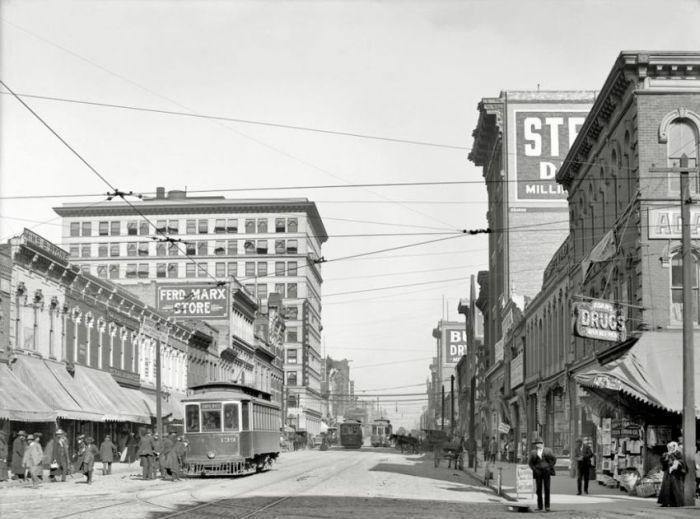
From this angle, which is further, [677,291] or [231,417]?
[231,417]

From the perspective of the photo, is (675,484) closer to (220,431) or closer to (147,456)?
(220,431)

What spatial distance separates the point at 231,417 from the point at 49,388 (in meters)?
8.69

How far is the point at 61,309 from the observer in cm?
4609

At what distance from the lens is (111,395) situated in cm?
4988

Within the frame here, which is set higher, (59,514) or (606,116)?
(606,116)

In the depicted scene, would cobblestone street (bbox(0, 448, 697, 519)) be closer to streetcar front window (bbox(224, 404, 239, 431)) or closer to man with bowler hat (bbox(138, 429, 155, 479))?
man with bowler hat (bbox(138, 429, 155, 479))

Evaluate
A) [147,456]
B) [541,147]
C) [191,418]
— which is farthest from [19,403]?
[541,147]

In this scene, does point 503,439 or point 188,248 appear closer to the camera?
point 503,439

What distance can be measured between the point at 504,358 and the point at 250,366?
3231 centimetres

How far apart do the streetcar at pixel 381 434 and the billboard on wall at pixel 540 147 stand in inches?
2138

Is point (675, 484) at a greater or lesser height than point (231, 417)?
lesser

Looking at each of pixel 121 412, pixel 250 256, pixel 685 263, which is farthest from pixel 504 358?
pixel 250 256

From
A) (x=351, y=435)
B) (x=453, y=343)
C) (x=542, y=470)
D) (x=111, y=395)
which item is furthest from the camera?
(x=453, y=343)

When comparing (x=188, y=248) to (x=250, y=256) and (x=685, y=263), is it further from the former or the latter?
(x=685, y=263)
